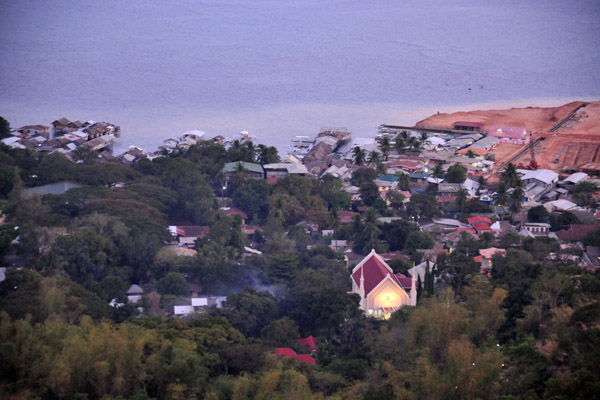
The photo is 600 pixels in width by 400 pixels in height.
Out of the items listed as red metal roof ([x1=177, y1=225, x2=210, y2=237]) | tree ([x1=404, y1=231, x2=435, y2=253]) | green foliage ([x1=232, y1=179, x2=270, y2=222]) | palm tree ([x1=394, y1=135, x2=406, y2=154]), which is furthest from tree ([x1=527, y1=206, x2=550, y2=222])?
red metal roof ([x1=177, y1=225, x2=210, y2=237])

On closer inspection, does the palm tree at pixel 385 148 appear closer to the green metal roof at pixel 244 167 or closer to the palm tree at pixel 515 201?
the green metal roof at pixel 244 167

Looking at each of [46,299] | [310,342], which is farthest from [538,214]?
[46,299]

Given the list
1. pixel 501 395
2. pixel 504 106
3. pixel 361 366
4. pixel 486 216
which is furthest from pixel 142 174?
pixel 504 106

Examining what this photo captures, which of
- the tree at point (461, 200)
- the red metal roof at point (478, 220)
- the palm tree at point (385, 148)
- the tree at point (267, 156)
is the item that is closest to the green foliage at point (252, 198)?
the tree at point (267, 156)

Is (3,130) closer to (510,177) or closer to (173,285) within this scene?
(173,285)

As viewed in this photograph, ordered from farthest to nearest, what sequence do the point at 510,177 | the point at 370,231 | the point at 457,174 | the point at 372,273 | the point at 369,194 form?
the point at 457,174 < the point at 510,177 < the point at 369,194 < the point at 370,231 < the point at 372,273

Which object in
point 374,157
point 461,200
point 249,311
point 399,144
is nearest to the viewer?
point 249,311

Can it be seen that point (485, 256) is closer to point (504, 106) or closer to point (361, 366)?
point (361, 366)
